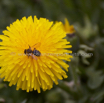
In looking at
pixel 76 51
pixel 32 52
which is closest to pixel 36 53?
pixel 32 52

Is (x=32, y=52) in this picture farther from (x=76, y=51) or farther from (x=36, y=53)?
(x=76, y=51)

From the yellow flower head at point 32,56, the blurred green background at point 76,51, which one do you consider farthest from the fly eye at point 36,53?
the blurred green background at point 76,51

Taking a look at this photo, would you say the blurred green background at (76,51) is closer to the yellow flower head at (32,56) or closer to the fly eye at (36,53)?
the yellow flower head at (32,56)

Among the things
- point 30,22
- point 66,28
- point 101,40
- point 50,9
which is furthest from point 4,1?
point 101,40

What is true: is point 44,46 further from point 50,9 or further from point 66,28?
point 50,9

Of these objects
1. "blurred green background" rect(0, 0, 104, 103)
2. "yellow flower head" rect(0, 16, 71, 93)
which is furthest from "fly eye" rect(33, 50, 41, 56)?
"blurred green background" rect(0, 0, 104, 103)

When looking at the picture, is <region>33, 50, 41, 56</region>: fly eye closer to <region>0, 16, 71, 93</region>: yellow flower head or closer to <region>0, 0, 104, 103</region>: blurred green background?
<region>0, 16, 71, 93</region>: yellow flower head

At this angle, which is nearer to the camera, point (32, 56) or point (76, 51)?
point (32, 56)
